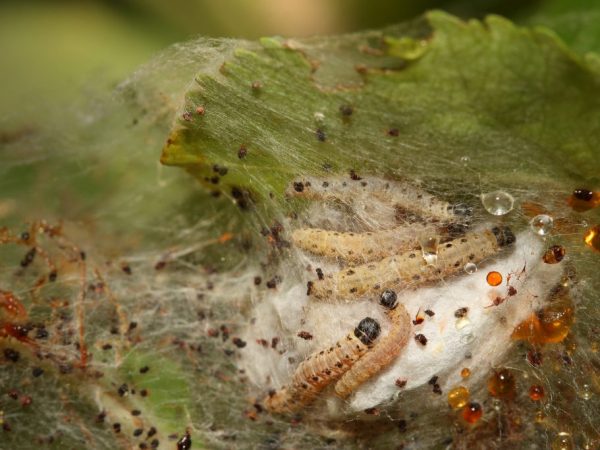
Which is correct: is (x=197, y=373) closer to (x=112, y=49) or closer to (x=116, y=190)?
(x=116, y=190)

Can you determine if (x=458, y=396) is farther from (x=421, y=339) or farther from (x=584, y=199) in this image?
(x=584, y=199)

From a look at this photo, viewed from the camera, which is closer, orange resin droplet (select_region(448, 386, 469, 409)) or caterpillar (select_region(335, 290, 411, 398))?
caterpillar (select_region(335, 290, 411, 398))

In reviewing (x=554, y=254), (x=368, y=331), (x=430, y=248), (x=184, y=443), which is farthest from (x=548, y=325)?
(x=184, y=443)

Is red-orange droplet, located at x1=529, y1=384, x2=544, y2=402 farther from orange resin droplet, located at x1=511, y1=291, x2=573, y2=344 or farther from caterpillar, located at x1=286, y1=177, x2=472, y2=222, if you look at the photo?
caterpillar, located at x1=286, y1=177, x2=472, y2=222

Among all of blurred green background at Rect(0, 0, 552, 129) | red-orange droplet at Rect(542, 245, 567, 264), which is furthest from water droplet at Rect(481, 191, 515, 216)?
blurred green background at Rect(0, 0, 552, 129)

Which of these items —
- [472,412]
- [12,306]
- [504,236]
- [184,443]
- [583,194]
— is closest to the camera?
[583,194]

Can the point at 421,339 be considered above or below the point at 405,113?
below

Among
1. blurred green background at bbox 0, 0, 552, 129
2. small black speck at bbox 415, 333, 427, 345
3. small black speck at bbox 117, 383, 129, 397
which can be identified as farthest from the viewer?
blurred green background at bbox 0, 0, 552, 129
